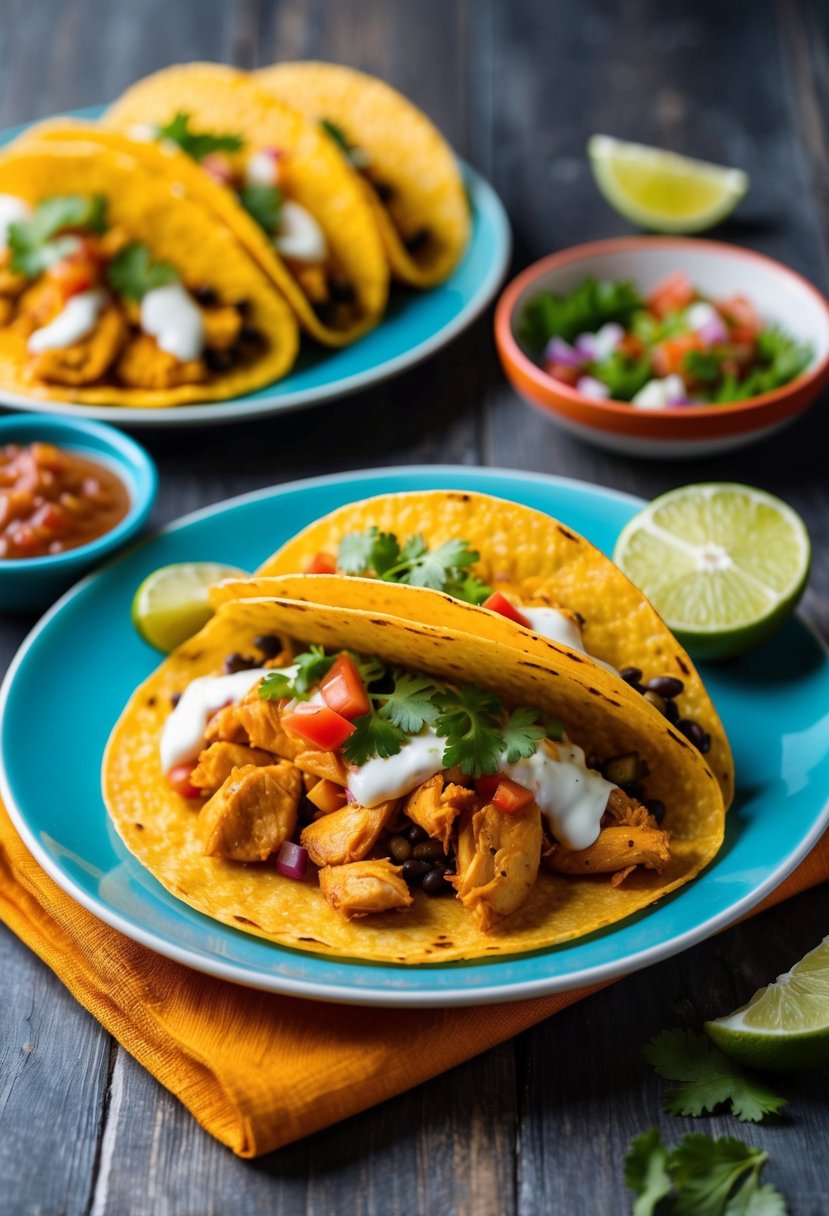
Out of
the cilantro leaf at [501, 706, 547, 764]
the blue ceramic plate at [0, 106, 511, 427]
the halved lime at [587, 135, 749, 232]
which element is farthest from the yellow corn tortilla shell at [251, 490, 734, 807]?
the halved lime at [587, 135, 749, 232]

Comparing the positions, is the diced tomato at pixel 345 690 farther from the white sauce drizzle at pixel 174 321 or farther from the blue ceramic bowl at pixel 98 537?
the white sauce drizzle at pixel 174 321

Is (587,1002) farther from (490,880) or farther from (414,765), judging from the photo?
(414,765)

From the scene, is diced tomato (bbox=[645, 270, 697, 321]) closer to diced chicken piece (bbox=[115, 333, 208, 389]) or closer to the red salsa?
diced chicken piece (bbox=[115, 333, 208, 389])

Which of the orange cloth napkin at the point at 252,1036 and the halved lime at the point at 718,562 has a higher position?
the halved lime at the point at 718,562

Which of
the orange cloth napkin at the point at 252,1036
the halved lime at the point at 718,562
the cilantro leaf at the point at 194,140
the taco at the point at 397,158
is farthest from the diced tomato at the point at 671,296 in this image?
the orange cloth napkin at the point at 252,1036

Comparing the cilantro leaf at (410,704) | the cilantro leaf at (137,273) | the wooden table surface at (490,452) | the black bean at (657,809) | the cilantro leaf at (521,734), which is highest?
the cilantro leaf at (521,734)

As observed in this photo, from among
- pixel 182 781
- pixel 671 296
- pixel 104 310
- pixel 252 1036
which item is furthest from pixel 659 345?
pixel 252 1036

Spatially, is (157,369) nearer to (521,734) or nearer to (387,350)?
(387,350)
